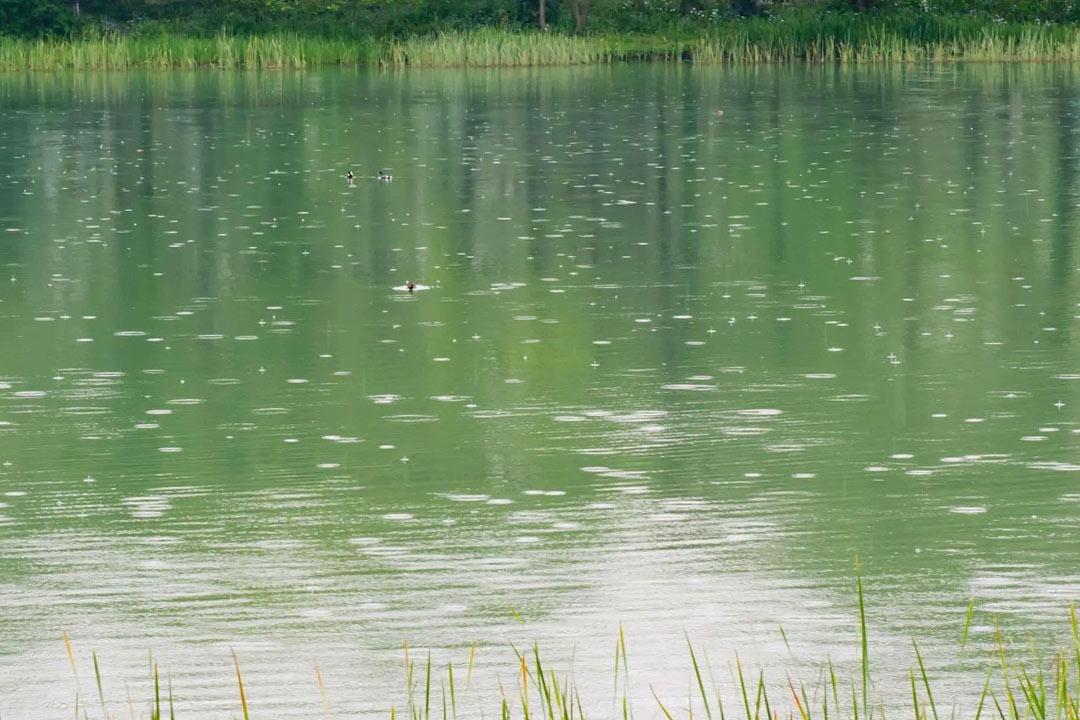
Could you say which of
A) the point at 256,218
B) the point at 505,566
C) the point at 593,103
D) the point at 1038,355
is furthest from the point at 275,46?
the point at 505,566

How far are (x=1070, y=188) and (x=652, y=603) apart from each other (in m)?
16.4

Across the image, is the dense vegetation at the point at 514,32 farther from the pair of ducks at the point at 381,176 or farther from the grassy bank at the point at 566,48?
the pair of ducks at the point at 381,176

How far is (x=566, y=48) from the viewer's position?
53.3m

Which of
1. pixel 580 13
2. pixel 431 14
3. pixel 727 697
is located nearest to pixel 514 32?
pixel 580 13

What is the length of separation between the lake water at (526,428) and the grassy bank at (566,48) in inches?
1017

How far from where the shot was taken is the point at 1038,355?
1333cm

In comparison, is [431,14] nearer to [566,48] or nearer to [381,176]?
[566,48]

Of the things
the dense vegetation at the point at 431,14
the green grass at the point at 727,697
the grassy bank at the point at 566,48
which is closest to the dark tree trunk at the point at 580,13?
the dense vegetation at the point at 431,14

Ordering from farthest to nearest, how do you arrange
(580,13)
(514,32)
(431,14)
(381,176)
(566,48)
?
(431,14), (580,13), (514,32), (566,48), (381,176)

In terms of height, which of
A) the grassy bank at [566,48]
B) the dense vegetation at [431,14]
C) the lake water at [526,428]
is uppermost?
the dense vegetation at [431,14]

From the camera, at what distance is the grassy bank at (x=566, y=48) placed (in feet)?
168

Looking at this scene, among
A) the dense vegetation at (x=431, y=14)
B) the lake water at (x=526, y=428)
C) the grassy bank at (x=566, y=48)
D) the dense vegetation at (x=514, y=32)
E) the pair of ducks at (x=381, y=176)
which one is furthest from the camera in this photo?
the dense vegetation at (x=431, y=14)

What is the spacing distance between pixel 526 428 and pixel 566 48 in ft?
139

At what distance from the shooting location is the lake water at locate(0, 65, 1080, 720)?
789 cm
